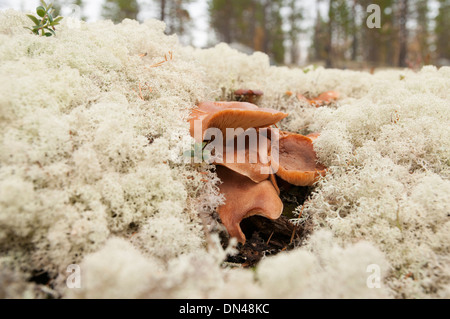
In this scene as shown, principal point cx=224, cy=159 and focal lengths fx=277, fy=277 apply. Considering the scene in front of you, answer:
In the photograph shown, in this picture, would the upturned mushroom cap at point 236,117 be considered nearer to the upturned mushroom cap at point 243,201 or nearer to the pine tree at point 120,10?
the upturned mushroom cap at point 243,201

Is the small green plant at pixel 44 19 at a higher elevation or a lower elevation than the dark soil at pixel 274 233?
higher

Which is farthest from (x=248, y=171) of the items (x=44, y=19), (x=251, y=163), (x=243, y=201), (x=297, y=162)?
(x=44, y=19)

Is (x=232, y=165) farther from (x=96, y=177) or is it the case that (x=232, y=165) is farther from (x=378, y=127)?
(x=378, y=127)

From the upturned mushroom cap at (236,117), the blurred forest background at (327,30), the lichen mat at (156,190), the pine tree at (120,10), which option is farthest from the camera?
the blurred forest background at (327,30)
